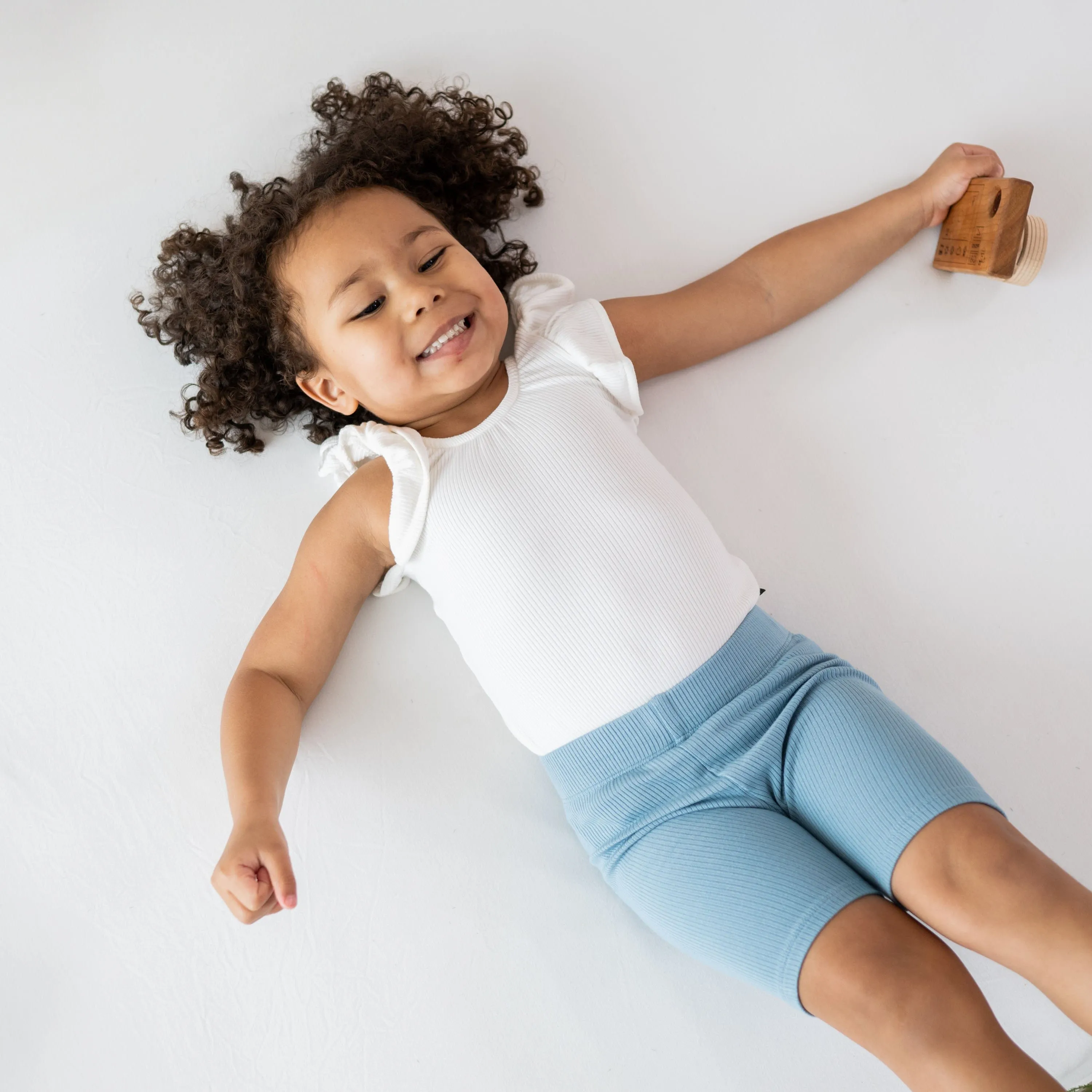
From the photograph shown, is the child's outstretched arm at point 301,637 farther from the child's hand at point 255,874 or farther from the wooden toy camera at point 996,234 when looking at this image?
the wooden toy camera at point 996,234

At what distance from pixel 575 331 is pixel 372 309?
234mm

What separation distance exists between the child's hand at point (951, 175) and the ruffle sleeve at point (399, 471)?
0.73 metres

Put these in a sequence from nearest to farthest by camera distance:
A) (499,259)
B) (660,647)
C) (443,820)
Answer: (660,647)
(443,820)
(499,259)

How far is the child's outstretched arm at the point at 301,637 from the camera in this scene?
0.93m

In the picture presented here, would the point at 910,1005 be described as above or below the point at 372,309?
below

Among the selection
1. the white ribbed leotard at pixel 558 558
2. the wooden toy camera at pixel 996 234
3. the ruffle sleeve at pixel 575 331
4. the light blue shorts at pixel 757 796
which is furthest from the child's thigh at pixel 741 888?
the wooden toy camera at pixel 996 234

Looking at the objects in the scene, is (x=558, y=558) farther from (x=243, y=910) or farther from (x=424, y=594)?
(x=243, y=910)

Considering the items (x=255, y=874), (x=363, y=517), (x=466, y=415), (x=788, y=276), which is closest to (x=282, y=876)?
(x=255, y=874)

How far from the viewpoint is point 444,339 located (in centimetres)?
96

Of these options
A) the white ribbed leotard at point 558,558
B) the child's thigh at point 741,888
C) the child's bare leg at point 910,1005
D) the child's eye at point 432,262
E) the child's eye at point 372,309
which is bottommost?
the child's bare leg at point 910,1005

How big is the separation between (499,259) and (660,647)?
0.55 meters

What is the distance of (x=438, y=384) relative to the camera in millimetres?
965

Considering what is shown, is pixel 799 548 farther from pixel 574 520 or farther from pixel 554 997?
pixel 554 997

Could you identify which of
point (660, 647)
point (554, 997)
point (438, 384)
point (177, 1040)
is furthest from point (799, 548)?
point (177, 1040)
